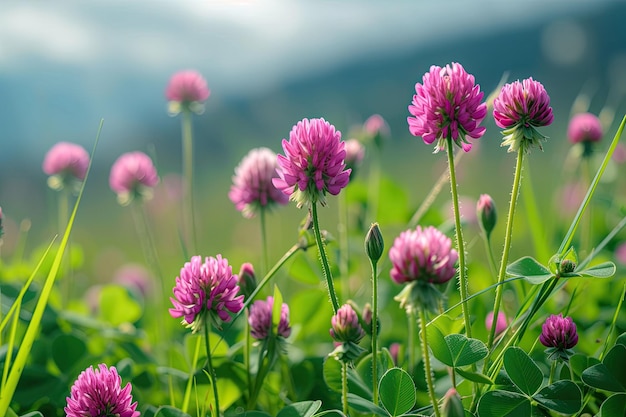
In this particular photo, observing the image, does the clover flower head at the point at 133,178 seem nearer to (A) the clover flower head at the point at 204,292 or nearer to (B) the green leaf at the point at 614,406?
(A) the clover flower head at the point at 204,292

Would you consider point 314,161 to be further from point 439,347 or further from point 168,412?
point 168,412

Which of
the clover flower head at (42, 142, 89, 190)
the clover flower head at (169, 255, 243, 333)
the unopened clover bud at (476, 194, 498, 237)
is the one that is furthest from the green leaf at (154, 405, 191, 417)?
the clover flower head at (42, 142, 89, 190)

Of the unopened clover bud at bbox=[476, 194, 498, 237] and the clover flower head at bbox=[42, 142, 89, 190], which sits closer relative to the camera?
the unopened clover bud at bbox=[476, 194, 498, 237]

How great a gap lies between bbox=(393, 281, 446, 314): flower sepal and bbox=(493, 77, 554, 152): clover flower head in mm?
263

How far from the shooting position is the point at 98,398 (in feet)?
3.06

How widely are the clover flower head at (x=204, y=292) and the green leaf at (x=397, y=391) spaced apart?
0.76 ft

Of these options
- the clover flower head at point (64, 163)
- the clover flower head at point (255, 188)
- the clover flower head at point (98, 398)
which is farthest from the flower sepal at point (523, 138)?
the clover flower head at point (64, 163)

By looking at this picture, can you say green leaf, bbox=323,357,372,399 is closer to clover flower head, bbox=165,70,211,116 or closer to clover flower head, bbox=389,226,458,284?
clover flower head, bbox=389,226,458,284

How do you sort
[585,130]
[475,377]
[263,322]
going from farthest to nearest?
[585,130] → [263,322] → [475,377]

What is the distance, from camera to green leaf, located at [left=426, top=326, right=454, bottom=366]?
3.05 feet

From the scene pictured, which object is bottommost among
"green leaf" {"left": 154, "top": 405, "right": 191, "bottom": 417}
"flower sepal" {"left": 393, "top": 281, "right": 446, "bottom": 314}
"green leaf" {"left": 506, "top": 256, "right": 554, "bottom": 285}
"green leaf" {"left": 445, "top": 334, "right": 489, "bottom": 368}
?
"green leaf" {"left": 154, "top": 405, "right": 191, "bottom": 417}

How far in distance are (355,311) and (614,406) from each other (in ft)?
1.18

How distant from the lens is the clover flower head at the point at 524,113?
0.99m

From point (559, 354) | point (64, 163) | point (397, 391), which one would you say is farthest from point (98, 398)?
point (64, 163)
